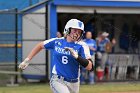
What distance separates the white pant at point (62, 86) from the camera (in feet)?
21.1

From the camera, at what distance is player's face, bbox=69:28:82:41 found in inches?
Result: 248

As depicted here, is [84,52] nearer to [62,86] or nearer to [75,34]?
[75,34]

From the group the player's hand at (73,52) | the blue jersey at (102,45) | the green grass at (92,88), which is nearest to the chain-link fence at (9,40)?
the green grass at (92,88)

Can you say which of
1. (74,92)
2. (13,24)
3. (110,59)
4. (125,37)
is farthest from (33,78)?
(74,92)

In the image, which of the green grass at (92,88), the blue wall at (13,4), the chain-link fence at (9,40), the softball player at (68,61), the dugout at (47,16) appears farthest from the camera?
the blue wall at (13,4)

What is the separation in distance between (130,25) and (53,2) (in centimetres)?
606

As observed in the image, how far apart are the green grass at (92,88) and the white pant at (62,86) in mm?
6057

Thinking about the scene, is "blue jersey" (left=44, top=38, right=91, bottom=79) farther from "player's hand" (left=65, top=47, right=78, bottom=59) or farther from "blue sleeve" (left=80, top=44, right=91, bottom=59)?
"player's hand" (left=65, top=47, right=78, bottom=59)

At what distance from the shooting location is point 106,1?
14.9 metres

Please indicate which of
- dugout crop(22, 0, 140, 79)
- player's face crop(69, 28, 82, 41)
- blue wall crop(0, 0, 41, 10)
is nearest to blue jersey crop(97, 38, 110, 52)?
dugout crop(22, 0, 140, 79)

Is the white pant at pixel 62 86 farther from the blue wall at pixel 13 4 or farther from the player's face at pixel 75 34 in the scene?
the blue wall at pixel 13 4

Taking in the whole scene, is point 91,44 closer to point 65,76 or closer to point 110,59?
point 110,59

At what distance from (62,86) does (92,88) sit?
7.03 meters

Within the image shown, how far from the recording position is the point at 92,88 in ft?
44.0
